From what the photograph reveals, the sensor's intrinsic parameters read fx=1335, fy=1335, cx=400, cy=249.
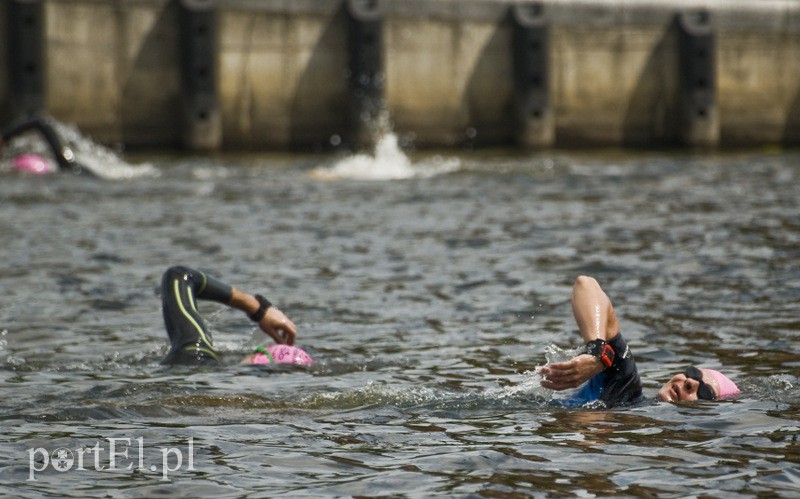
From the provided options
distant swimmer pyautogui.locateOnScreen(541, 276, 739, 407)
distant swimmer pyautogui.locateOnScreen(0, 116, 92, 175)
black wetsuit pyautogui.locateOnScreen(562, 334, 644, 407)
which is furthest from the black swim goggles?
distant swimmer pyautogui.locateOnScreen(0, 116, 92, 175)

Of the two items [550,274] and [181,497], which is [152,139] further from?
[181,497]

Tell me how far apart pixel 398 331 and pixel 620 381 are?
3.10m

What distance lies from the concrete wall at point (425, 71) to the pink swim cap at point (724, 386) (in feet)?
56.3

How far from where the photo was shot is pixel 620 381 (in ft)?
26.3

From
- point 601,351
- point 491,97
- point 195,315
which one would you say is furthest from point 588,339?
point 491,97

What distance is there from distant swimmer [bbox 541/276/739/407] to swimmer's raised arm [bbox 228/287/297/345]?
2357mm

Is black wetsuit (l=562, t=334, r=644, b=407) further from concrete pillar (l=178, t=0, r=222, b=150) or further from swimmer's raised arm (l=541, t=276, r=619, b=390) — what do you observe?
concrete pillar (l=178, t=0, r=222, b=150)

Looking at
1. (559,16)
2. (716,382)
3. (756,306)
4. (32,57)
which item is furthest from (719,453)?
(559,16)

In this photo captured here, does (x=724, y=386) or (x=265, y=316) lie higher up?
(x=265, y=316)

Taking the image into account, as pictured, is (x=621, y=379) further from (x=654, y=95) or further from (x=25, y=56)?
(x=654, y=95)

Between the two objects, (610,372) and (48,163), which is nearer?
(610,372)

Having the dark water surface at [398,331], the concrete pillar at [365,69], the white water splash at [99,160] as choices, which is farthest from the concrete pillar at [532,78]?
the white water splash at [99,160]

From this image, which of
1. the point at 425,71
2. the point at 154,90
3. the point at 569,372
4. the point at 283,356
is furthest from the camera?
the point at 425,71

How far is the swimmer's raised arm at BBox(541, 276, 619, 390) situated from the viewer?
7.35m
